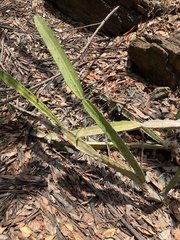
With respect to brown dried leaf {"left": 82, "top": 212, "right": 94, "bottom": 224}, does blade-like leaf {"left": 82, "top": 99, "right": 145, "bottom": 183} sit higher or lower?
higher

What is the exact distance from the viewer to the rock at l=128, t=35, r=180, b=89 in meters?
2.04

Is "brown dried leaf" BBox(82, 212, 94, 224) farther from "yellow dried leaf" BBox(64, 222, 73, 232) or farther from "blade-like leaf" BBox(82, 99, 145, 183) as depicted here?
"blade-like leaf" BBox(82, 99, 145, 183)

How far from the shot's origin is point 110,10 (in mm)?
2662

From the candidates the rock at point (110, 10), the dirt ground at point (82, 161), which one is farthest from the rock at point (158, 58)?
the rock at point (110, 10)

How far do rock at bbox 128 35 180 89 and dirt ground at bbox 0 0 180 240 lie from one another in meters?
0.08

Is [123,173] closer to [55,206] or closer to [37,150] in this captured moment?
[55,206]

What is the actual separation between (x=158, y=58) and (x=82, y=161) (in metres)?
0.94

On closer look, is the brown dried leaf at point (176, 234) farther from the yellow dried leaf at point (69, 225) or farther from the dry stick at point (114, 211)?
the yellow dried leaf at point (69, 225)

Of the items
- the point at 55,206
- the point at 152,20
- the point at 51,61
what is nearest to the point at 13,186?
the point at 55,206

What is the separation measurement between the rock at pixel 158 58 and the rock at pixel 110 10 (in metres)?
0.45

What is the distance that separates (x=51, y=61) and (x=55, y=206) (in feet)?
4.11

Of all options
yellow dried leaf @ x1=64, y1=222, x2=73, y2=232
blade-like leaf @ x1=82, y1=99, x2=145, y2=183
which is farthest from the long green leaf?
yellow dried leaf @ x1=64, y1=222, x2=73, y2=232

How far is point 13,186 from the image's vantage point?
160 centimetres

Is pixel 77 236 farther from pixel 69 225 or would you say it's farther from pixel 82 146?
pixel 82 146
